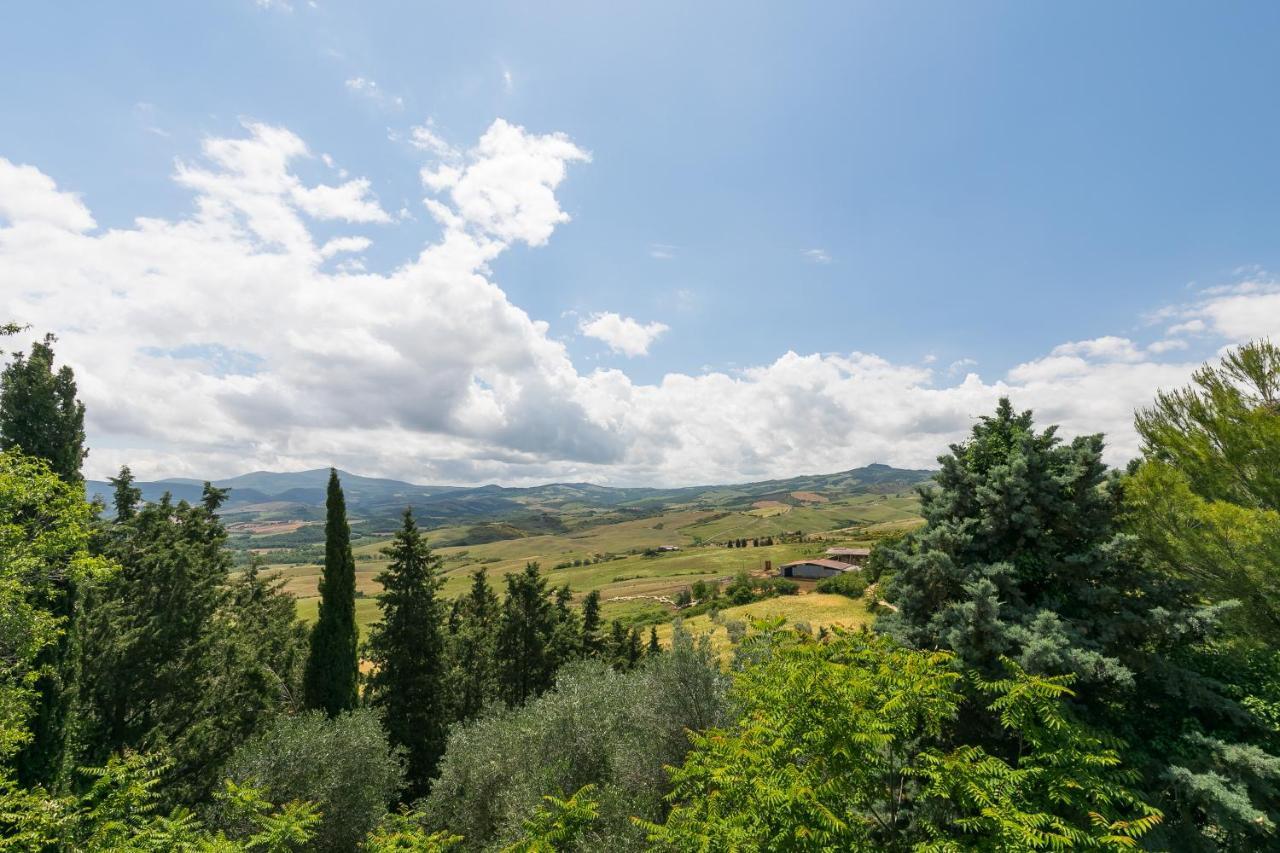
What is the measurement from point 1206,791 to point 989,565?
6275 millimetres

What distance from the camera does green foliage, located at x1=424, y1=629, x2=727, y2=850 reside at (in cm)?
1916

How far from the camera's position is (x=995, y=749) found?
1460cm

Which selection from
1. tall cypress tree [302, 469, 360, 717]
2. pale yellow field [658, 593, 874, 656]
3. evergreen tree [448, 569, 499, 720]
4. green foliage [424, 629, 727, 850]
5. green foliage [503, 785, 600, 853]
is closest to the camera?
green foliage [503, 785, 600, 853]

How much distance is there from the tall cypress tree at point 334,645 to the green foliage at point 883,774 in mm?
24596

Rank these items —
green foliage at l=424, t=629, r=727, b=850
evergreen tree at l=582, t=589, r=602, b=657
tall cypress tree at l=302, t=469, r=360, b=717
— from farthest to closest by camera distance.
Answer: evergreen tree at l=582, t=589, r=602, b=657
tall cypress tree at l=302, t=469, r=360, b=717
green foliage at l=424, t=629, r=727, b=850

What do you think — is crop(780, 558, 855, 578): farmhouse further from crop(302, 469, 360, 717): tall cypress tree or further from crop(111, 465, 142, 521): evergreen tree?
crop(111, 465, 142, 521): evergreen tree

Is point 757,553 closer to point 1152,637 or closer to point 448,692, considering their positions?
point 448,692

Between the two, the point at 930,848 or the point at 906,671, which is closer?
the point at 930,848

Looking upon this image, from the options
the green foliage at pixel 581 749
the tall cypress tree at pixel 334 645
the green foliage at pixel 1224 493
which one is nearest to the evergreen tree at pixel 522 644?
the tall cypress tree at pixel 334 645

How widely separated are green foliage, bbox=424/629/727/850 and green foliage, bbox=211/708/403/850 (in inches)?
96.0

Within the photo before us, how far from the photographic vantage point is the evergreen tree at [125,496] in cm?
2970

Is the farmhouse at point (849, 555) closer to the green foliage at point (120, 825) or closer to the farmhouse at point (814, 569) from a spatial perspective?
the farmhouse at point (814, 569)

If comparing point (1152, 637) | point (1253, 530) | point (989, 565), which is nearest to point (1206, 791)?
point (1152, 637)

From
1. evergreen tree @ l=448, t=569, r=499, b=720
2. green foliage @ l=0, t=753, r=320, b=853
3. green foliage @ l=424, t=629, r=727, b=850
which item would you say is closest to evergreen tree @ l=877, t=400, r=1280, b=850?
green foliage @ l=424, t=629, r=727, b=850
